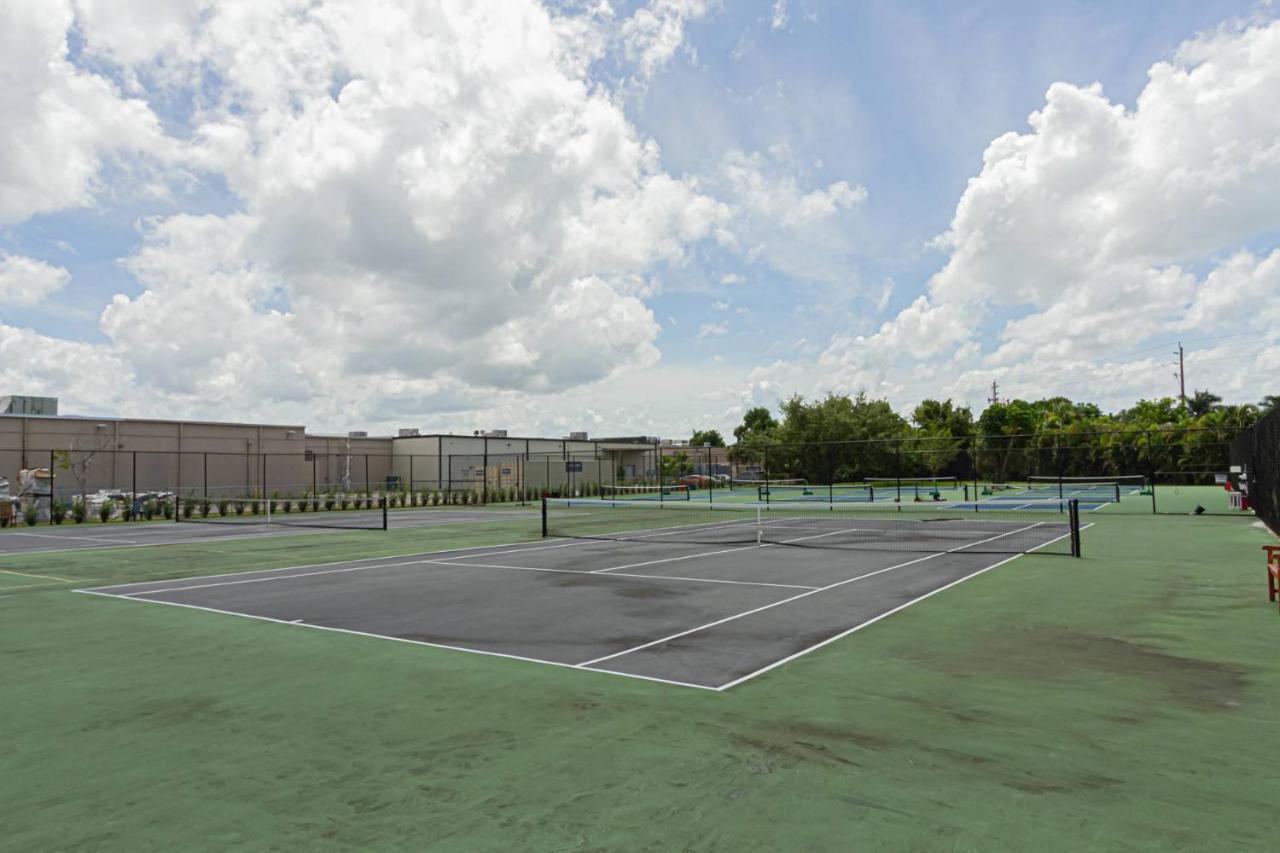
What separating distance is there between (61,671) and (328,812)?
15.9 ft

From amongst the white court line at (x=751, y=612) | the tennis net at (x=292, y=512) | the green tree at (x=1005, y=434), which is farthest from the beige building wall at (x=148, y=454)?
the green tree at (x=1005, y=434)

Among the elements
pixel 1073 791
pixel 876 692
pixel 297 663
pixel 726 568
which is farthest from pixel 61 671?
pixel 726 568

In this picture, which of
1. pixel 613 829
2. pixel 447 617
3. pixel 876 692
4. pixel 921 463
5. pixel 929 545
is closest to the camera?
pixel 613 829

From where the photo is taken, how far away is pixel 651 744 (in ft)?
16.5

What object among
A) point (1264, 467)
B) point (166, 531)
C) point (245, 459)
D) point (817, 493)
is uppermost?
point (245, 459)

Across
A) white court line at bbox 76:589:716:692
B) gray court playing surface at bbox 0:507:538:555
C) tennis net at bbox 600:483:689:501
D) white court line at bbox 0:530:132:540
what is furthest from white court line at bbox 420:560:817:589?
tennis net at bbox 600:483:689:501

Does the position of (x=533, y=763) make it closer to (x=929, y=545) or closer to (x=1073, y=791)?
(x=1073, y=791)

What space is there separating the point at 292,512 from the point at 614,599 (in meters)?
30.0

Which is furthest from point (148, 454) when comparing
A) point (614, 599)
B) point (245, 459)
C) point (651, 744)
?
point (651, 744)

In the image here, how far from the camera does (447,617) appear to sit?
968cm

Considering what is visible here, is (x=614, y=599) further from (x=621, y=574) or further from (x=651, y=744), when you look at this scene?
(x=651, y=744)

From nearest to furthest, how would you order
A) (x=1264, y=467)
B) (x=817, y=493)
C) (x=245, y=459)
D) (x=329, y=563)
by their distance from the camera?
(x=329, y=563) < (x=1264, y=467) < (x=817, y=493) < (x=245, y=459)

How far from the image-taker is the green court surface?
12.5 ft

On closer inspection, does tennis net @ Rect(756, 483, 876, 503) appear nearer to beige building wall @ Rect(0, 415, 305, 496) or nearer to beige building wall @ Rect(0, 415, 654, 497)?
beige building wall @ Rect(0, 415, 654, 497)
